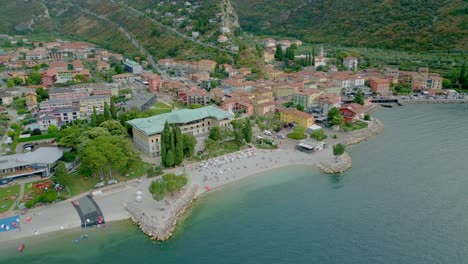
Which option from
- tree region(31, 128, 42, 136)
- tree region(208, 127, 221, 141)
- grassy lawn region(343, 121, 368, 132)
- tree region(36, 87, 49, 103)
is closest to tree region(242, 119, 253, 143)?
tree region(208, 127, 221, 141)

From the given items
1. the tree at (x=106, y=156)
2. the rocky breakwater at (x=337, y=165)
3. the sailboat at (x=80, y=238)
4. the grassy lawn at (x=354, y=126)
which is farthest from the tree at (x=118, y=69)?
the sailboat at (x=80, y=238)

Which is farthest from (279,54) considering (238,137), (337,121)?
(238,137)

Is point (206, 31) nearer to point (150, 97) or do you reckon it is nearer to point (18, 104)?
point (150, 97)

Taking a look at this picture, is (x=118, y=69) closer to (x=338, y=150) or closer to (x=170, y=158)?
(x=170, y=158)

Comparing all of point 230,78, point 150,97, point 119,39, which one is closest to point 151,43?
point 119,39

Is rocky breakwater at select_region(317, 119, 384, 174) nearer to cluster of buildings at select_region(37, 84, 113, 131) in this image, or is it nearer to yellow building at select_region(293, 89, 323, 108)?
yellow building at select_region(293, 89, 323, 108)

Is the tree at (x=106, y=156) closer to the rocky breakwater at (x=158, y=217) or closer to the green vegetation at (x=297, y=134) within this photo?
the rocky breakwater at (x=158, y=217)
